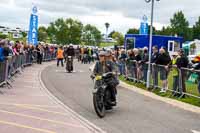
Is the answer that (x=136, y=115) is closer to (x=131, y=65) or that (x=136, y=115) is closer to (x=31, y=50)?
(x=131, y=65)

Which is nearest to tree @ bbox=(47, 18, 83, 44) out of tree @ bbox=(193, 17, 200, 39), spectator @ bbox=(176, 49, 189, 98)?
tree @ bbox=(193, 17, 200, 39)

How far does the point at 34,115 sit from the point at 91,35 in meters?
78.1

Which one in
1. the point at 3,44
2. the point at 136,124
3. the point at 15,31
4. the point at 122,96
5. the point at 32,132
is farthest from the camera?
the point at 15,31

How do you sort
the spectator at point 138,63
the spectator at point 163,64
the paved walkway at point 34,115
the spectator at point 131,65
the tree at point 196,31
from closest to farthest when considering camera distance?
the paved walkway at point 34,115
the spectator at point 163,64
the spectator at point 138,63
the spectator at point 131,65
the tree at point 196,31

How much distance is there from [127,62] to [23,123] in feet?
50.6

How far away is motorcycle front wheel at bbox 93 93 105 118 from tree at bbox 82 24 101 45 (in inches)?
2942

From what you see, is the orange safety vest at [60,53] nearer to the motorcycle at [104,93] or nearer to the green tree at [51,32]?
the motorcycle at [104,93]

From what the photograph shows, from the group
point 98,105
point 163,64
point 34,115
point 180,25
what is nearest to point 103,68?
point 98,105

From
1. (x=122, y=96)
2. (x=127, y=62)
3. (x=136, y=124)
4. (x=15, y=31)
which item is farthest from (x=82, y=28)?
(x=136, y=124)

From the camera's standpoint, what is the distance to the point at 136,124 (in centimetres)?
1197

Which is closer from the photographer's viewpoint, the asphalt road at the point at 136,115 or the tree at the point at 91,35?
the asphalt road at the point at 136,115

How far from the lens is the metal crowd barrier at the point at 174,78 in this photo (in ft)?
55.9

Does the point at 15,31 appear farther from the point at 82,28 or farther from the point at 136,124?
the point at 136,124

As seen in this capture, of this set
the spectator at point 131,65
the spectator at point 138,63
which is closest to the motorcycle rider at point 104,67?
the spectator at point 138,63
